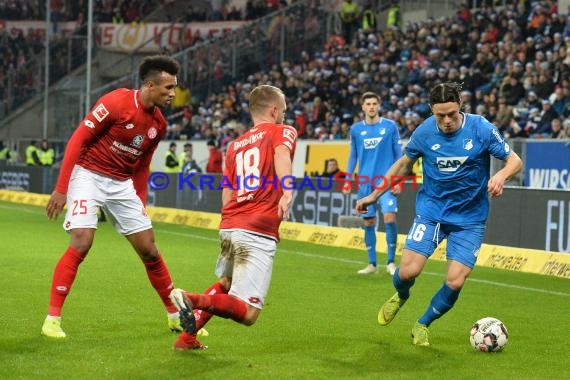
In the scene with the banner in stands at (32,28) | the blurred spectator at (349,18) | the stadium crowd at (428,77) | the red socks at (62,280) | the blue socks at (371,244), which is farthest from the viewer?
the banner in stands at (32,28)

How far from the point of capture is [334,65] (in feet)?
107

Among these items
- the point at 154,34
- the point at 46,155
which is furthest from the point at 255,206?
the point at 154,34

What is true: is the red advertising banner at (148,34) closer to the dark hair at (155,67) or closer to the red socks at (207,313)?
the dark hair at (155,67)

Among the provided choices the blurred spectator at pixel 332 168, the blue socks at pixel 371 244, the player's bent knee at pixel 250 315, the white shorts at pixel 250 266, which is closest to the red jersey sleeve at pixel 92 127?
the white shorts at pixel 250 266

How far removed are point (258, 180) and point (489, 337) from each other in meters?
2.28

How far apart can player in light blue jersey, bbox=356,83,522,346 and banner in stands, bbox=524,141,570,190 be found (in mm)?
10551

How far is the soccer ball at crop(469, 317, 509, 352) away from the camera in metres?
8.25

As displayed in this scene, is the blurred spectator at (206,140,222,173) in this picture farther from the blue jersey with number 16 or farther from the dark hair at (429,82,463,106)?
the dark hair at (429,82,463,106)

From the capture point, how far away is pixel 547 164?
1916 cm

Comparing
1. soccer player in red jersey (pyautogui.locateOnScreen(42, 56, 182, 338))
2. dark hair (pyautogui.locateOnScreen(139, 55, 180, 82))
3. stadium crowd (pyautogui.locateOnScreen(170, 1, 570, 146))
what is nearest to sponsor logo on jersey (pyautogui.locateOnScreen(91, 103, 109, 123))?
soccer player in red jersey (pyautogui.locateOnScreen(42, 56, 182, 338))

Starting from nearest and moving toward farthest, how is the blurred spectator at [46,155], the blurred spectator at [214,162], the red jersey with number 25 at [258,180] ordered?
the red jersey with number 25 at [258,180] < the blurred spectator at [214,162] < the blurred spectator at [46,155]

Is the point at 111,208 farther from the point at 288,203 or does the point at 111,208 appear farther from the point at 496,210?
the point at 496,210

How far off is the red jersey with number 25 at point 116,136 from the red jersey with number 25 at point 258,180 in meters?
1.39

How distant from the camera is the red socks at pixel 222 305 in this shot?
7092 millimetres
